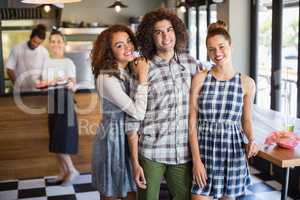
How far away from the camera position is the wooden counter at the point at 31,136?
4266 millimetres

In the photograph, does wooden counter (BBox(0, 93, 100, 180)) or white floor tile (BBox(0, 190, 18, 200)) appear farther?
wooden counter (BBox(0, 93, 100, 180))

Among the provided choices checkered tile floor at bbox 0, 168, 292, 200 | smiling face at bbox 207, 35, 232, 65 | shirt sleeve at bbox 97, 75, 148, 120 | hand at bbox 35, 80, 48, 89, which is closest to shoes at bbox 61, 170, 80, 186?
checkered tile floor at bbox 0, 168, 292, 200

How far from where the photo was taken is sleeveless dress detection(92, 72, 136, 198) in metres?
2.24

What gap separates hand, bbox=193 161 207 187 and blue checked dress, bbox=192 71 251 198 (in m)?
0.02

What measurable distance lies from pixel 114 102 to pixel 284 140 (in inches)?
39.1

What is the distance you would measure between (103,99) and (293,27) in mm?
2594

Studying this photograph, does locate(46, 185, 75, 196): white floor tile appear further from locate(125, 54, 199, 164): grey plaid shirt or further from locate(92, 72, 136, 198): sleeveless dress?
locate(125, 54, 199, 164): grey plaid shirt

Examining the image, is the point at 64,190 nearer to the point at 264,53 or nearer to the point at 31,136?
the point at 31,136

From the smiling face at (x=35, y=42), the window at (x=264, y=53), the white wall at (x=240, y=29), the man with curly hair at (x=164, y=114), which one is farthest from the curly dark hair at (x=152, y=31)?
the white wall at (x=240, y=29)

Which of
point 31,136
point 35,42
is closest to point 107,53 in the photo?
point 31,136

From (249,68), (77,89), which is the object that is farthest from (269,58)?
(77,89)

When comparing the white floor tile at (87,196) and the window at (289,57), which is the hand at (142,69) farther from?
the window at (289,57)

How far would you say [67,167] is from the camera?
13.8 feet

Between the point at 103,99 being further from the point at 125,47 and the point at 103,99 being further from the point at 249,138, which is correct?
the point at 249,138
